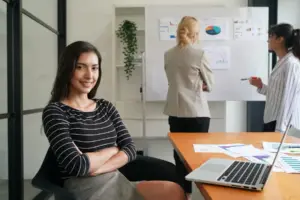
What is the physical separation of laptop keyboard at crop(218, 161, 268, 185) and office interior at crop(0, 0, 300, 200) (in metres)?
1.25

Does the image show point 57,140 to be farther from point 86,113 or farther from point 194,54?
point 194,54

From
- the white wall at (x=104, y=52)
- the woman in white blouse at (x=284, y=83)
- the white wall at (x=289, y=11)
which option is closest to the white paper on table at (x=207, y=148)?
the woman in white blouse at (x=284, y=83)

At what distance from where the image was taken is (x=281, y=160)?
124 cm

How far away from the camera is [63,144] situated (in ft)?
3.93

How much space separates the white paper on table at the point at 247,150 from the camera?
1.38 meters

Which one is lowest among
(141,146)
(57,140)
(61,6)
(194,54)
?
(141,146)

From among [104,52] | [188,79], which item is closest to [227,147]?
[188,79]

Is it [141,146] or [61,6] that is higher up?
[61,6]

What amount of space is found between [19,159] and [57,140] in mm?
1267

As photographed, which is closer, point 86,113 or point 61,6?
point 86,113

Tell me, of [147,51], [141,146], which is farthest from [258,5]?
[141,146]

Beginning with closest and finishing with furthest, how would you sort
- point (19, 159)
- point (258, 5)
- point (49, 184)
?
point (49, 184), point (19, 159), point (258, 5)

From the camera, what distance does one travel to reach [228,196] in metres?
0.83

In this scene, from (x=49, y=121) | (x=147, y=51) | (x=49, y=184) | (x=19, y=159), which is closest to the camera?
(x=49, y=184)
